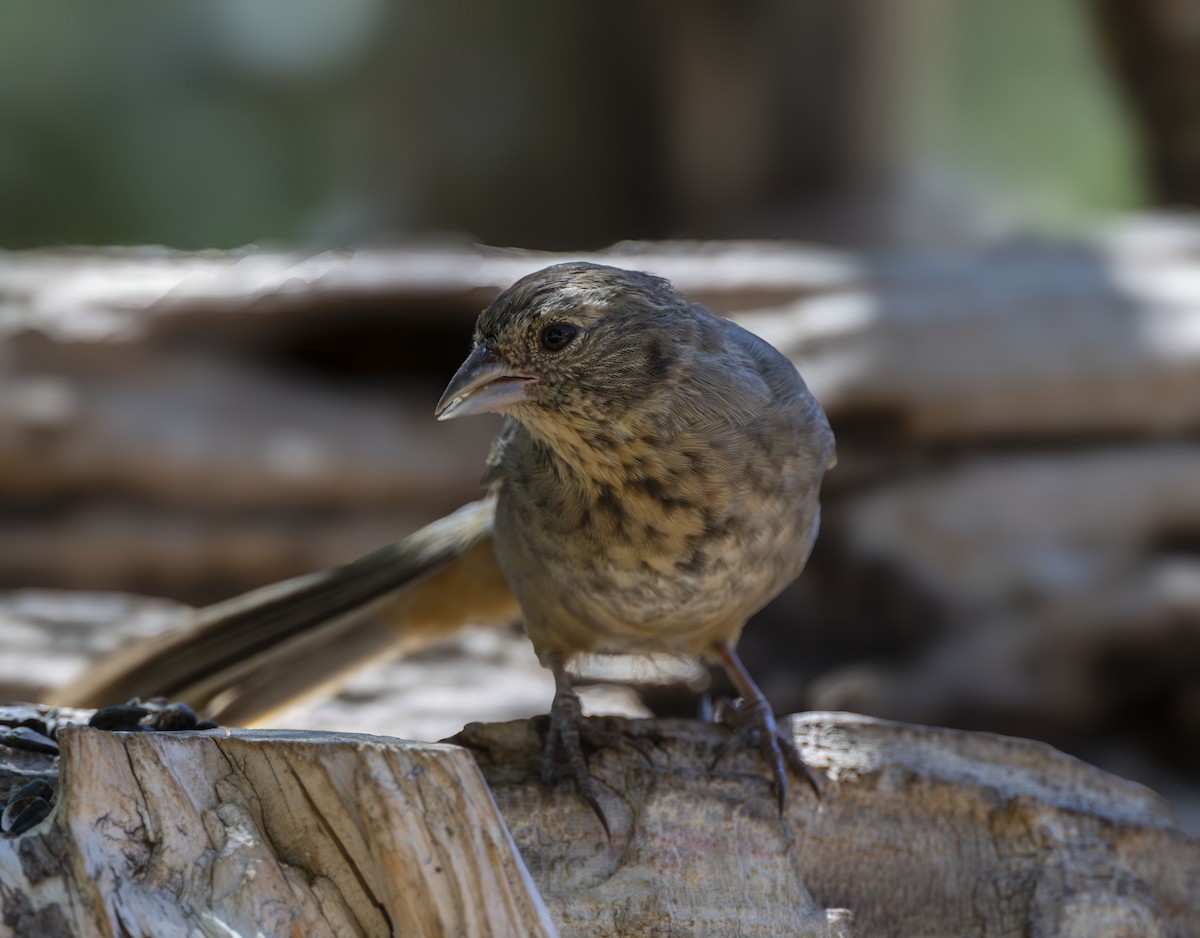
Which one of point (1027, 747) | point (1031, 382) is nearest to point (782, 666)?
point (1031, 382)

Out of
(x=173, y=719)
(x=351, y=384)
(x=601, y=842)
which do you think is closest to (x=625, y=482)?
(x=601, y=842)

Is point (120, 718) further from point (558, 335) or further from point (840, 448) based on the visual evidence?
point (840, 448)

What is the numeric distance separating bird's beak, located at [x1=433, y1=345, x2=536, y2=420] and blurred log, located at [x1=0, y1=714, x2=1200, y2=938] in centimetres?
73

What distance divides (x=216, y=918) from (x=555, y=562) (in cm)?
131

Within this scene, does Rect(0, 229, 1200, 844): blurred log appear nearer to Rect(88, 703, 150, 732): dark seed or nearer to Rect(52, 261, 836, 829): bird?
Rect(52, 261, 836, 829): bird

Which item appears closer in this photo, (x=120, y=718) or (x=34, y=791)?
(x=34, y=791)

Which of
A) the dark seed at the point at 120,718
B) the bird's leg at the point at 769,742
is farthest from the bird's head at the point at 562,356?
the dark seed at the point at 120,718

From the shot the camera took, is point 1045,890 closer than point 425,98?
Yes

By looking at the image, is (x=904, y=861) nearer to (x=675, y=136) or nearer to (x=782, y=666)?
(x=782, y=666)

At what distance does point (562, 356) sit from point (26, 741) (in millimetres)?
1348

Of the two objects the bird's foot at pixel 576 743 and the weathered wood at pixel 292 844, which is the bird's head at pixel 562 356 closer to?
the bird's foot at pixel 576 743

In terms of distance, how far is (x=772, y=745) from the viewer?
2.83 metres

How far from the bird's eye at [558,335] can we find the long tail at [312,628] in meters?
0.95

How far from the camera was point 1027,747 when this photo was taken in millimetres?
2879
